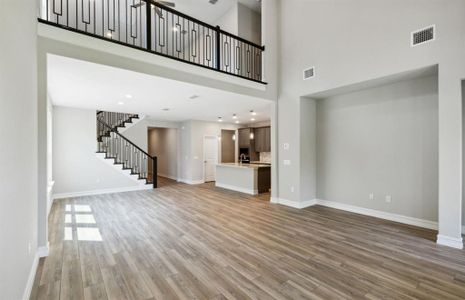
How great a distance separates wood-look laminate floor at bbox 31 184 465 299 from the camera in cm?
227

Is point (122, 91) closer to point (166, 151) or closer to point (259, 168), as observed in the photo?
point (259, 168)

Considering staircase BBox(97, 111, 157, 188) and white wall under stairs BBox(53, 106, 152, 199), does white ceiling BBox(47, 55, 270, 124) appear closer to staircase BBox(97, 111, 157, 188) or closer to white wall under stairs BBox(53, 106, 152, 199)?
white wall under stairs BBox(53, 106, 152, 199)

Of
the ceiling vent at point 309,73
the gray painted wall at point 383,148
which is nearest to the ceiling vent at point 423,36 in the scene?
the gray painted wall at point 383,148

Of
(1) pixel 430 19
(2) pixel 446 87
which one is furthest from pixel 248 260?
(1) pixel 430 19

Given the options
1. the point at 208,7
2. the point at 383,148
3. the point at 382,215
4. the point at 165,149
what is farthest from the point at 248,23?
the point at 165,149

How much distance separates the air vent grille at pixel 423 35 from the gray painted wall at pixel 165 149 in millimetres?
8631

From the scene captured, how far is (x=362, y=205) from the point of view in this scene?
16.1 ft

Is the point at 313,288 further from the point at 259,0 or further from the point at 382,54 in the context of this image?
the point at 259,0

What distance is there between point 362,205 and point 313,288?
132 inches

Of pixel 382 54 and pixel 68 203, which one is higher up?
pixel 382 54

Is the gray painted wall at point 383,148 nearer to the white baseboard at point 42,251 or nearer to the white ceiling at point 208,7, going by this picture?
the white ceiling at point 208,7

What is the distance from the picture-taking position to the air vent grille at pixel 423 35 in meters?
3.49

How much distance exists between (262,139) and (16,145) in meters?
8.79

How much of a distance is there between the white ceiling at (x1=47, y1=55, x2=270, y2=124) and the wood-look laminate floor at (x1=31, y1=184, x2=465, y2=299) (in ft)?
9.07
